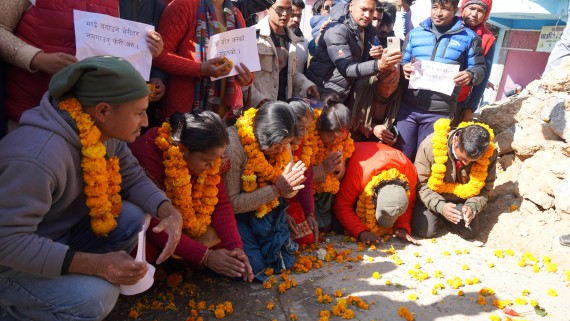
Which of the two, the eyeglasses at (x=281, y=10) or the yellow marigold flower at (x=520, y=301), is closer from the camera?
the yellow marigold flower at (x=520, y=301)

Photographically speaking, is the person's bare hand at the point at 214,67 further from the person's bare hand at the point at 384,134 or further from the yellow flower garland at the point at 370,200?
the person's bare hand at the point at 384,134

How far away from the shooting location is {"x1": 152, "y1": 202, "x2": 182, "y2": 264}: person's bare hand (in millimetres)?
2604

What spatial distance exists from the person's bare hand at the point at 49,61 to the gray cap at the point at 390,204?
3.10m

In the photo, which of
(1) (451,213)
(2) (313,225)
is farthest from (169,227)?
(1) (451,213)

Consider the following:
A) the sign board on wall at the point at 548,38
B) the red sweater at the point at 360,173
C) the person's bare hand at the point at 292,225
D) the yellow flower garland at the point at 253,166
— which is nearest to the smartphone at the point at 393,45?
the red sweater at the point at 360,173

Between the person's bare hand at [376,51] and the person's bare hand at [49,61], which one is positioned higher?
the person's bare hand at [49,61]

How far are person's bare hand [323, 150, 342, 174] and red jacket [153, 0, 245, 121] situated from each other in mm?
1517

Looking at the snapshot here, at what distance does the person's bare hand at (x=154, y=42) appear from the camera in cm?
320

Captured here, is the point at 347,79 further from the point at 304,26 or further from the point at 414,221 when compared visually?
the point at 304,26

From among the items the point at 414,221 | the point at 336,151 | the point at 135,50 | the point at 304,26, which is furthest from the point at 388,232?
the point at 304,26

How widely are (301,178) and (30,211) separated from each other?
7.11ft

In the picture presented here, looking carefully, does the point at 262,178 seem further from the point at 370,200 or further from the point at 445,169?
the point at 445,169

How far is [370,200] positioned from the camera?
469 cm

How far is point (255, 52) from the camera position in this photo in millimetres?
3826
